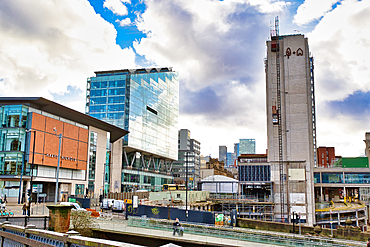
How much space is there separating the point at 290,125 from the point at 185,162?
357ft

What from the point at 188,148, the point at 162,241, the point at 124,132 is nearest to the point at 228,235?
the point at 162,241

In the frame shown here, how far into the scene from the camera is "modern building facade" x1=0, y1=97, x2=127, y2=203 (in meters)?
58.3

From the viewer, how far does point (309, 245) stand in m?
26.0

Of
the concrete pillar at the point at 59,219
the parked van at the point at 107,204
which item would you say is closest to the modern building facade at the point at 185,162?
the parked van at the point at 107,204

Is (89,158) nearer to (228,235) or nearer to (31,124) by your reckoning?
(31,124)

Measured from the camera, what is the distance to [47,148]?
63.8 metres

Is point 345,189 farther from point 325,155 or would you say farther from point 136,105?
point 325,155

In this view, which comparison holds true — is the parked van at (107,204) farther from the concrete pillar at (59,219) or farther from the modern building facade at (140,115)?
the modern building facade at (140,115)

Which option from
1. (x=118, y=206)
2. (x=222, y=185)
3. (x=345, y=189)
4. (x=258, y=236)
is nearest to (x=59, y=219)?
(x=258, y=236)

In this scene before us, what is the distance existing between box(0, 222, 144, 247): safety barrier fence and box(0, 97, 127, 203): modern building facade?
121 feet

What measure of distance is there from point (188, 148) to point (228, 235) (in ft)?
537

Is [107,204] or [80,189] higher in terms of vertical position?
[80,189]

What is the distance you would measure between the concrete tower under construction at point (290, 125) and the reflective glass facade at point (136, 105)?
137 feet

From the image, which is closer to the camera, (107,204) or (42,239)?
(42,239)
